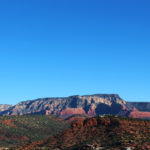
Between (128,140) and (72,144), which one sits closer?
(128,140)

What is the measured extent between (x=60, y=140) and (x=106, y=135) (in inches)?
718

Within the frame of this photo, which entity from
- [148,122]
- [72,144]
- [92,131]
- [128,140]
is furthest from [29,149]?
[148,122]

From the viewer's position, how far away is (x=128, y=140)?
369ft

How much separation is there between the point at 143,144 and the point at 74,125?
41.9m

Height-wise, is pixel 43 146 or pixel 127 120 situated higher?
pixel 127 120

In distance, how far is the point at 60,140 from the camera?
5148 inches

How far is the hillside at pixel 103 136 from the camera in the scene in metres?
110

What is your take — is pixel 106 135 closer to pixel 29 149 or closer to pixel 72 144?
pixel 72 144

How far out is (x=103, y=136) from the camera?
407ft

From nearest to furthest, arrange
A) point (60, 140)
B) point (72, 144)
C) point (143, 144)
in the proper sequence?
point (143, 144)
point (72, 144)
point (60, 140)

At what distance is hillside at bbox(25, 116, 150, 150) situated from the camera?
110312mm

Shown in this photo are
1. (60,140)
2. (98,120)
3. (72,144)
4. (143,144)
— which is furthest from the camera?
(98,120)

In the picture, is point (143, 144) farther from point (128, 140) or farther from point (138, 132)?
point (138, 132)

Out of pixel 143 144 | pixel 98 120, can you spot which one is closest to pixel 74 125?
pixel 98 120
